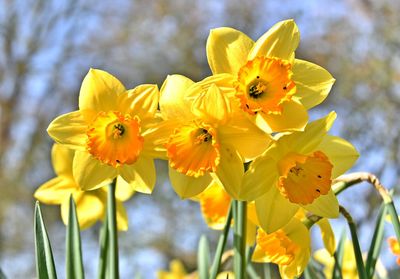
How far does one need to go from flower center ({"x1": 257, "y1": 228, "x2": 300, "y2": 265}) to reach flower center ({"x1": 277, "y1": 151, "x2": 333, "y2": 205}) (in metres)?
0.09

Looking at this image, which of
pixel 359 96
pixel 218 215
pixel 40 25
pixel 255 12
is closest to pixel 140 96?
pixel 218 215

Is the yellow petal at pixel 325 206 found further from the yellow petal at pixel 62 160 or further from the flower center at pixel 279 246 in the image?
the yellow petal at pixel 62 160

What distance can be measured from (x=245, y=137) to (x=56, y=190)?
0.40 meters

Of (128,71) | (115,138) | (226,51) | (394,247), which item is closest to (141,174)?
(115,138)

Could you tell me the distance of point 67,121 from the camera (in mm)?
630

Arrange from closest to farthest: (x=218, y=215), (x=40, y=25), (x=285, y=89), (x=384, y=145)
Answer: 1. (x=285, y=89)
2. (x=218, y=215)
3. (x=384, y=145)
4. (x=40, y=25)

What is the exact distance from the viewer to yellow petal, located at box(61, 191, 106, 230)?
0.86 metres

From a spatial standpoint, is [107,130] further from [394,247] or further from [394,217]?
[394,247]

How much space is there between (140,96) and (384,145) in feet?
19.5

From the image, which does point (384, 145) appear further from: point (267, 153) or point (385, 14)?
point (267, 153)

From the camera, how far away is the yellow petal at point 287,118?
546 mm

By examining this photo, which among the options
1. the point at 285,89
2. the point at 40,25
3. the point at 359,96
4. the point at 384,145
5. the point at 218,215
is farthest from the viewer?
the point at 40,25

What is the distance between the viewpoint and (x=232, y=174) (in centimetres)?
57

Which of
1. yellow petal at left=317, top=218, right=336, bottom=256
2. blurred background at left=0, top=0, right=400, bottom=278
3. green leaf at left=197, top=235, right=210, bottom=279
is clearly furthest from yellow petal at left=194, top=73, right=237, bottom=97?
blurred background at left=0, top=0, right=400, bottom=278
